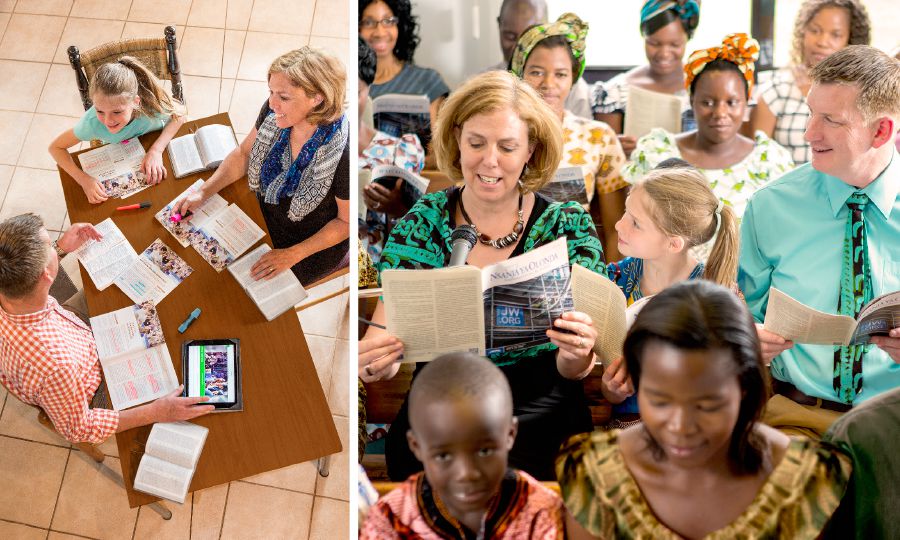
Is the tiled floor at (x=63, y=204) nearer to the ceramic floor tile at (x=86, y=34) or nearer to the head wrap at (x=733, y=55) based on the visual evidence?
the ceramic floor tile at (x=86, y=34)

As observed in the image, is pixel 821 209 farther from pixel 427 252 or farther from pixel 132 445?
pixel 132 445

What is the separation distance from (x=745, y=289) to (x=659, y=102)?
3.71 ft

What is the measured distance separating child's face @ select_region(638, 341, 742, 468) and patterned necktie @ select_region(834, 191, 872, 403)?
0.54 metres

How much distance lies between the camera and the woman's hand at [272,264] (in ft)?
10.6

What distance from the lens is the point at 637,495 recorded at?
5.41 feet

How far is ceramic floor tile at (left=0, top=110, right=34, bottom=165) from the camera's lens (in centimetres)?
298

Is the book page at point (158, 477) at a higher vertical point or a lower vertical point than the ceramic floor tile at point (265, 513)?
higher

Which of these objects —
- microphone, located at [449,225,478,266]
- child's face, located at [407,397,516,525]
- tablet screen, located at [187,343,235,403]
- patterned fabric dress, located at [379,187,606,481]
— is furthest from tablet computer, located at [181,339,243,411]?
child's face, located at [407,397,516,525]

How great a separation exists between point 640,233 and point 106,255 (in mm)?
1960

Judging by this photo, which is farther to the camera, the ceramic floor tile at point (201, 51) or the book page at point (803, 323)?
the ceramic floor tile at point (201, 51)

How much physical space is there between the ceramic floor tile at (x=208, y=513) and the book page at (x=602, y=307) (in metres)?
2.48

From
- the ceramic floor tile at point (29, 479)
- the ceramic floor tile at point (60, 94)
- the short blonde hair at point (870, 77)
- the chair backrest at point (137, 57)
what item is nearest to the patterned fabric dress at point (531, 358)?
the short blonde hair at point (870, 77)

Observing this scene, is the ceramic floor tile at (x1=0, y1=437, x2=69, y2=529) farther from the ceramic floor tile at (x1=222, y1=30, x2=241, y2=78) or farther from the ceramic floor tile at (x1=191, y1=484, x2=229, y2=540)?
the ceramic floor tile at (x1=222, y1=30, x2=241, y2=78)

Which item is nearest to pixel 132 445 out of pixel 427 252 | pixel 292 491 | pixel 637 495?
pixel 292 491
